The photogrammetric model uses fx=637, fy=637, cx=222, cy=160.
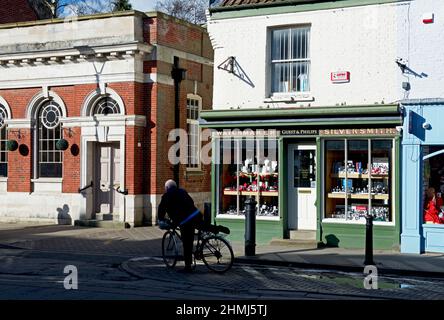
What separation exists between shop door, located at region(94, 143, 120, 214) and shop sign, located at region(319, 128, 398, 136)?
7650mm

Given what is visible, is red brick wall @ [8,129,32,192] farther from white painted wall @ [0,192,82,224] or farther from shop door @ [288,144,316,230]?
shop door @ [288,144,316,230]

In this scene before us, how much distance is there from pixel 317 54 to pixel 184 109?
7.03 meters

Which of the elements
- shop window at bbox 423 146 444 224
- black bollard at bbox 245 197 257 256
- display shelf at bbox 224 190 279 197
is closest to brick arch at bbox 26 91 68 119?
display shelf at bbox 224 190 279 197

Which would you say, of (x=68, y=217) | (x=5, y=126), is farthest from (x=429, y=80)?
(x=5, y=126)

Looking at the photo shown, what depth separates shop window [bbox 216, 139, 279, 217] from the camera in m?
16.5

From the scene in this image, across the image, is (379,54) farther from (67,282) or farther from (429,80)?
(67,282)

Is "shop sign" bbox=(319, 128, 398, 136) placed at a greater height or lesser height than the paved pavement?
greater

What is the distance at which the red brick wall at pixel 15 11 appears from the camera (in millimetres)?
27750

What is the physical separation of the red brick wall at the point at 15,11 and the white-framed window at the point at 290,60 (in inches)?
614

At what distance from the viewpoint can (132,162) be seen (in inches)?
782

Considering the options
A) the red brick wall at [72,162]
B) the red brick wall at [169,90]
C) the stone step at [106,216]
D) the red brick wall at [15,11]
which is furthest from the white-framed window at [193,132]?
the red brick wall at [15,11]

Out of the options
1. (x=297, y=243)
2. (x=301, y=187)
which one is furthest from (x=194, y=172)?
(x=297, y=243)

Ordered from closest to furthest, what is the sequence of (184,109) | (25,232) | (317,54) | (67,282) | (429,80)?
(67,282) < (429,80) < (317,54) < (25,232) < (184,109)
